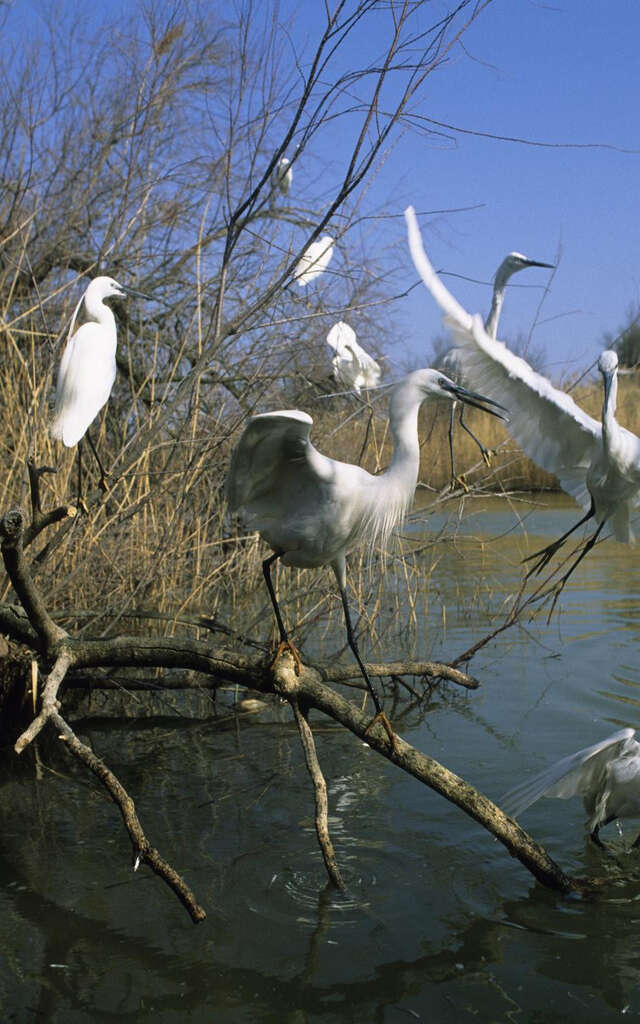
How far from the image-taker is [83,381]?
15.1 feet

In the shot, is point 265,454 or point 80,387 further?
point 80,387

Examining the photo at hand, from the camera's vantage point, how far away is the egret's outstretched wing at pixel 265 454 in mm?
3432

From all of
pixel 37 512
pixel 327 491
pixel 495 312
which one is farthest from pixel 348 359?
pixel 37 512

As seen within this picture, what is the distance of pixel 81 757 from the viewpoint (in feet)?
9.70

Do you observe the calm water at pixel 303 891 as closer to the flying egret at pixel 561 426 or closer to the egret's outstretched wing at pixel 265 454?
the flying egret at pixel 561 426

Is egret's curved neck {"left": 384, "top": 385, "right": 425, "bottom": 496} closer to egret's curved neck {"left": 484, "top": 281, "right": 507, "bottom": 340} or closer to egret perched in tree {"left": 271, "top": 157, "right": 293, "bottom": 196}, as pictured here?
egret perched in tree {"left": 271, "top": 157, "right": 293, "bottom": 196}

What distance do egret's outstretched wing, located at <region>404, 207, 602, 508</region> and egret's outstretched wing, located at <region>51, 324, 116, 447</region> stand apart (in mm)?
1593

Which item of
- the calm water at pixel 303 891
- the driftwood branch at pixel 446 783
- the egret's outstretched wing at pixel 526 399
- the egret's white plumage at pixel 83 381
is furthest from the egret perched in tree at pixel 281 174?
the calm water at pixel 303 891

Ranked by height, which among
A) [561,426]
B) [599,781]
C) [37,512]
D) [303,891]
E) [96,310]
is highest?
[96,310]

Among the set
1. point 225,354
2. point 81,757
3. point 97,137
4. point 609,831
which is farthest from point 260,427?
point 97,137

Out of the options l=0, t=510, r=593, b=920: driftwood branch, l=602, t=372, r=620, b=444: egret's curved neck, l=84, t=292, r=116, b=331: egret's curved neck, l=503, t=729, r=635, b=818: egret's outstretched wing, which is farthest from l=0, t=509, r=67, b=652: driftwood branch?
l=602, t=372, r=620, b=444: egret's curved neck

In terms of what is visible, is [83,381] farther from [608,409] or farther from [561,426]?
[608,409]

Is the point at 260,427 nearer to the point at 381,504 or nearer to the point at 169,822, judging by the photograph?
the point at 381,504

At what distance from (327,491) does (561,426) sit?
1.68 m
